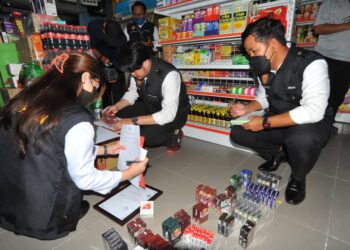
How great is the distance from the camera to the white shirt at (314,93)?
1.29m

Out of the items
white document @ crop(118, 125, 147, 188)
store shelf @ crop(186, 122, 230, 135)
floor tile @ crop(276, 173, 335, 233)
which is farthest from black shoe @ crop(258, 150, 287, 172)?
white document @ crop(118, 125, 147, 188)

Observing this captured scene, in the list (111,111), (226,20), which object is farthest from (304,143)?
(111,111)

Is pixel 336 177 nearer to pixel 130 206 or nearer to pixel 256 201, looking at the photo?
pixel 256 201

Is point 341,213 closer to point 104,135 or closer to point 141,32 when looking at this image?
point 104,135

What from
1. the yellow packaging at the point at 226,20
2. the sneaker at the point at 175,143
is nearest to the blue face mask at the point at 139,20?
the yellow packaging at the point at 226,20

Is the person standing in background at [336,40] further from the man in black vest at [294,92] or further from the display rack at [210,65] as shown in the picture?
the man in black vest at [294,92]

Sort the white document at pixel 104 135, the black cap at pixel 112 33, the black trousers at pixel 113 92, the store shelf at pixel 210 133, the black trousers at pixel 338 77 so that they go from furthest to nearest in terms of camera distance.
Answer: the black trousers at pixel 113 92, the black cap at pixel 112 33, the store shelf at pixel 210 133, the black trousers at pixel 338 77, the white document at pixel 104 135

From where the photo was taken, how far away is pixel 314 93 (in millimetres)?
1292

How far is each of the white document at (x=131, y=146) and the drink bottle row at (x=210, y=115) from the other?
1344 millimetres

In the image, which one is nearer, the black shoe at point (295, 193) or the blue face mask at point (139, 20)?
the black shoe at point (295, 193)

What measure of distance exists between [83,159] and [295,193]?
4.61ft

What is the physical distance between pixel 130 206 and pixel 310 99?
1.39 m

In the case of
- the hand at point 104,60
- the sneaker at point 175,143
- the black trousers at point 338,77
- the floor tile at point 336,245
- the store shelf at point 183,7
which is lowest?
the floor tile at point 336,245

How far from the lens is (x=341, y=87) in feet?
7.28
